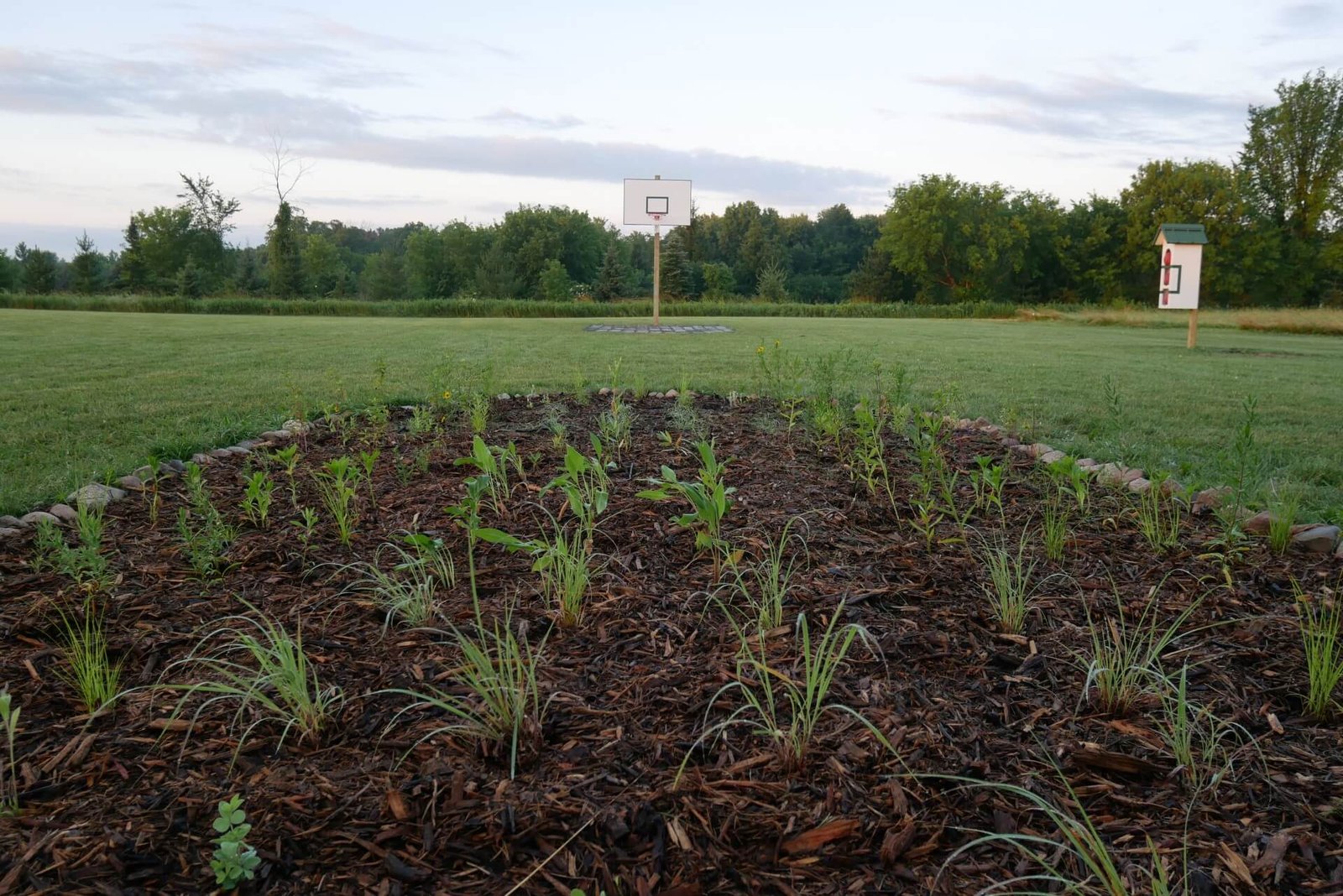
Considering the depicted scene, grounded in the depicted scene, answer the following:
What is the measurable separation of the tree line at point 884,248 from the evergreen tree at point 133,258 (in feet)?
0.32

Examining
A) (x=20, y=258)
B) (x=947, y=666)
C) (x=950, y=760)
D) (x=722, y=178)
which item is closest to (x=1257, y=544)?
(x=947, y=666)

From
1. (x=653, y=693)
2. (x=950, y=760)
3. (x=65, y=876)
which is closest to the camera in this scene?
(x=65, y=876)

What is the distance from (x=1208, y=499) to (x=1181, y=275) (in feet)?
29.3

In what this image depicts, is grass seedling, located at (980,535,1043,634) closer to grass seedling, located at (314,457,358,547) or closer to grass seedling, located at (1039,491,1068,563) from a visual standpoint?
grass seedling, located at (1039,491,1068,563)

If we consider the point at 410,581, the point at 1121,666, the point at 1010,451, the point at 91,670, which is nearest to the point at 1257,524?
the point at 1010,451

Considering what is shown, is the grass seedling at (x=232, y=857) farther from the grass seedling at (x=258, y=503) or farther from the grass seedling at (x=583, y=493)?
the grass seedling at (x=258, y=503)

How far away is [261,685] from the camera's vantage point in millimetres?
1589

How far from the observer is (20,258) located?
48.7 m

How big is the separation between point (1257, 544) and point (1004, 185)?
1628 inches

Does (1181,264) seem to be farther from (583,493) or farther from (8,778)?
(8,778)

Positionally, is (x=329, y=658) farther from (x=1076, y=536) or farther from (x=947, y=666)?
(x=1076, y=536)

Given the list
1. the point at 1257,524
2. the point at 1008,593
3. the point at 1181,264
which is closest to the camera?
the point at 1008,593

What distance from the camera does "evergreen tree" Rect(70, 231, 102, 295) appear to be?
36188 mm

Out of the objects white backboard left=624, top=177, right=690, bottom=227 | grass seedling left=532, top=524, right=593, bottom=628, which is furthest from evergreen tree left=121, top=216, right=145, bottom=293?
grass seedling left=532, top=524, right=593, bottom=628
